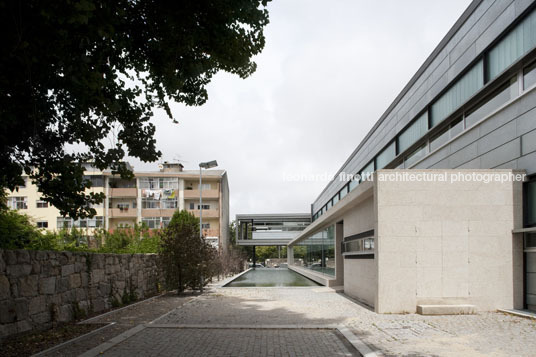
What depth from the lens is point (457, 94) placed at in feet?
51.3

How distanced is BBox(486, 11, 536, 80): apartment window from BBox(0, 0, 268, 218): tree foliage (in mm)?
7338

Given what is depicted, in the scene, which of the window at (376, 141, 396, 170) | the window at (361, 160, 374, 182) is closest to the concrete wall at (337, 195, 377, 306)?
the window at (376, 141, 396, 170)

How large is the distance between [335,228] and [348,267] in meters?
5.02

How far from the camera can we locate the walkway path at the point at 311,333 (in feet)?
24.5

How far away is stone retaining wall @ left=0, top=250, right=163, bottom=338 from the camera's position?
855 cm

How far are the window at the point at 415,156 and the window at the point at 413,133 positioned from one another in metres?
0.42

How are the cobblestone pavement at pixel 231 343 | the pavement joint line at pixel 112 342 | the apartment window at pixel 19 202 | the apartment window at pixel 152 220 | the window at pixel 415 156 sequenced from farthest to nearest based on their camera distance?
the apartment window at pixel 19 202
the apartment window at pixel 152 220
the window at pixel 415 156
the cobblestone pavement at pixel 231 343
the pavement joint line at pixel 112 342

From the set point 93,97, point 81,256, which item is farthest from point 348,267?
point 93,97

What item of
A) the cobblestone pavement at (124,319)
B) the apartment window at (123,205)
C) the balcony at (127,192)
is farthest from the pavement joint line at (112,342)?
the apartment window at (123,205)

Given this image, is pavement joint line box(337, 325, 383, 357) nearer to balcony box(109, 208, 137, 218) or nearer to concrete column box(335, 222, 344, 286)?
concrete column box(335, 222, 344, 286)

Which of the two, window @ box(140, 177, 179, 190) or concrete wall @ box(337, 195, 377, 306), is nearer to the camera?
concrete wall @ box(337, 195, 377, 306)

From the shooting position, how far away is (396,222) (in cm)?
1180

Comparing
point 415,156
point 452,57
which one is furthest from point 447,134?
point 415,156

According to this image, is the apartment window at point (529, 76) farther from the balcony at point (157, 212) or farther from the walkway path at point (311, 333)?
the balcony at point (157, 212)
